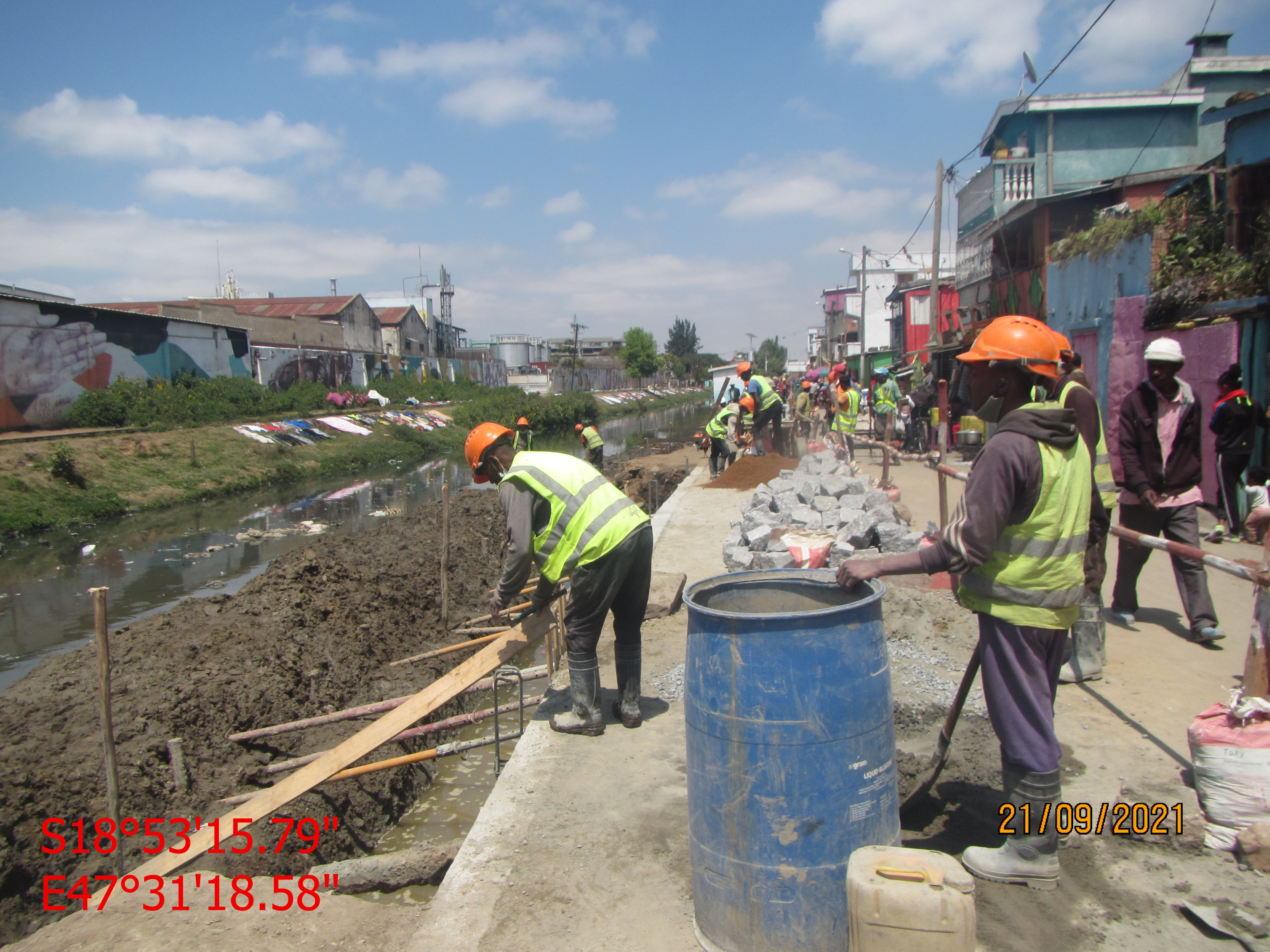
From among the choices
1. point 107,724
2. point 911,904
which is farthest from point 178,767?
point 911,904

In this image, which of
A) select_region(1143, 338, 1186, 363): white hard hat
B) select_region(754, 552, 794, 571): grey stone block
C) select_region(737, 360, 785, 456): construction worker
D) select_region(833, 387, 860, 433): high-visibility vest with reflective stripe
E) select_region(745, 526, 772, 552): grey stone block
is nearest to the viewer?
select_region(1143, 338, 1186, 363): white hard hat

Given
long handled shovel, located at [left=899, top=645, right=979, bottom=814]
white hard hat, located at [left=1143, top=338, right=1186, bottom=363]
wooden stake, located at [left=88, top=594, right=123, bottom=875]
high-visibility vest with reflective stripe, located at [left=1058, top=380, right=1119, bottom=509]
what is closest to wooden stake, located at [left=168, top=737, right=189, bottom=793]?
wooden stake, located at [left=88, top=594, right=123, bottom=875]

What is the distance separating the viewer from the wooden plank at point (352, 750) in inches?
129

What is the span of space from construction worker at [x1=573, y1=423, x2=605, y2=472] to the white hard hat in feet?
36.4

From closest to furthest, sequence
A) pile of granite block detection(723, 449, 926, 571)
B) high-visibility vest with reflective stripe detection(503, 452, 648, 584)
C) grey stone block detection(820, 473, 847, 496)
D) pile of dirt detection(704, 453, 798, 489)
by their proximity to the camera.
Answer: high-visibility vest with reflective stripe detection(503, 452, 648, 584) < pile of granite block detection(723, 449, 926, 571) < grey stone block detection(820, 473, 847, 496) < pile of dirt detection(704, 453, 798, 489)

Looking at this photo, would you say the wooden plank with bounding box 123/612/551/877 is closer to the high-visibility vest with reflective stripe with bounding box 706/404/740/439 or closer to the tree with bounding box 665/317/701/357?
the high-visibility vest with reflective stripe with bounding box 706/404/740/439

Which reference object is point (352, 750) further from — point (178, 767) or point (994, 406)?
point (994, 406)

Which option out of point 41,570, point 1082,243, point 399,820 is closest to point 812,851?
point 399,820

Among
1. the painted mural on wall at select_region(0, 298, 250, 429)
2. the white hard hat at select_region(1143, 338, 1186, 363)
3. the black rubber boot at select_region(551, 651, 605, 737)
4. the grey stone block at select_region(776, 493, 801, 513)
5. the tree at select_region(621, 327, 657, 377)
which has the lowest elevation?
the black rubber boot at select_region(551, 651, 605, 737)

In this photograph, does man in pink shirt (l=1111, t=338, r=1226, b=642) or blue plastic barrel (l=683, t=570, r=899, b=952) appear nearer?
blue plastic barrel (l=683, t=570, r=899, b=952)

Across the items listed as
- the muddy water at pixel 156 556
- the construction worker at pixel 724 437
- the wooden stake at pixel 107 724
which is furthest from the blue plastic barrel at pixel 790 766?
the construction worker at pixel 724 437

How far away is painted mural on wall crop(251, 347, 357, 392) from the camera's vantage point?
108 ft

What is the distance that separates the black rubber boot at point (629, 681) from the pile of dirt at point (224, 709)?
6.27 feet

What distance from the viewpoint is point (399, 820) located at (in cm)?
474
